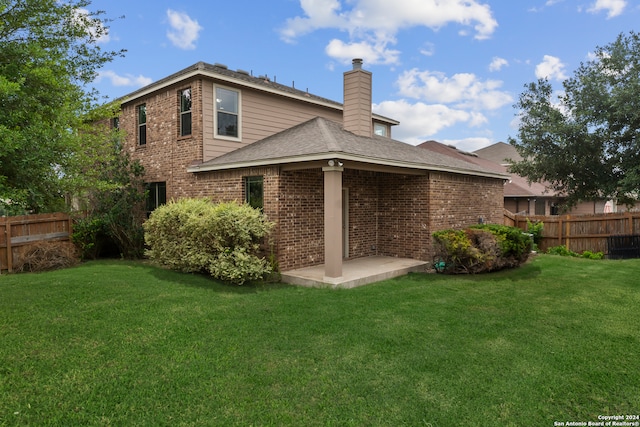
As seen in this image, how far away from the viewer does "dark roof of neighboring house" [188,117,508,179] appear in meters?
8.33

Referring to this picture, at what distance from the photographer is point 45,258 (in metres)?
10.4

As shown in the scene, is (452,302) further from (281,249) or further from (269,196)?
(269,196)

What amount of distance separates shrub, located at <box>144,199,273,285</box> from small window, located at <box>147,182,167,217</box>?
3352mm

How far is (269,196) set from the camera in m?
9.24

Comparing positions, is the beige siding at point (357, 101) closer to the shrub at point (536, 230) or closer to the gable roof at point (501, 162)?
the gable roof at point (501, 162)

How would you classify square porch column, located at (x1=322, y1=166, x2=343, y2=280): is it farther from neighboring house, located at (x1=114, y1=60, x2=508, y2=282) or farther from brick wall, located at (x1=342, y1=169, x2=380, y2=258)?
Result: brick wall, located at (x1=342, y1=169, x2=380, y2=258)

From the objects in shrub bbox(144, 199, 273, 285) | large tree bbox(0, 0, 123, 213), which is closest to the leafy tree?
shrub bbox(144, 199, 273, 285)

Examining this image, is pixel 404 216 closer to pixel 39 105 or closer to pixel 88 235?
pixel 39 105

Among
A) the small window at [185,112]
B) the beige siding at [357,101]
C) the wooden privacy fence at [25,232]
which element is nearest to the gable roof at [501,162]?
the beige siding at [357,101]

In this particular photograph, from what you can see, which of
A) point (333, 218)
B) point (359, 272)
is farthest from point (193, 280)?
point (359, 272)

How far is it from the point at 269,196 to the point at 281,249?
131 centimetres

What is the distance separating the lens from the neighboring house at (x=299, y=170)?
916 centimetres

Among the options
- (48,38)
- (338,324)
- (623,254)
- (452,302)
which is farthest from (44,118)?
(623,254)

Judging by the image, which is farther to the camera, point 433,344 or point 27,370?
point 433,344
